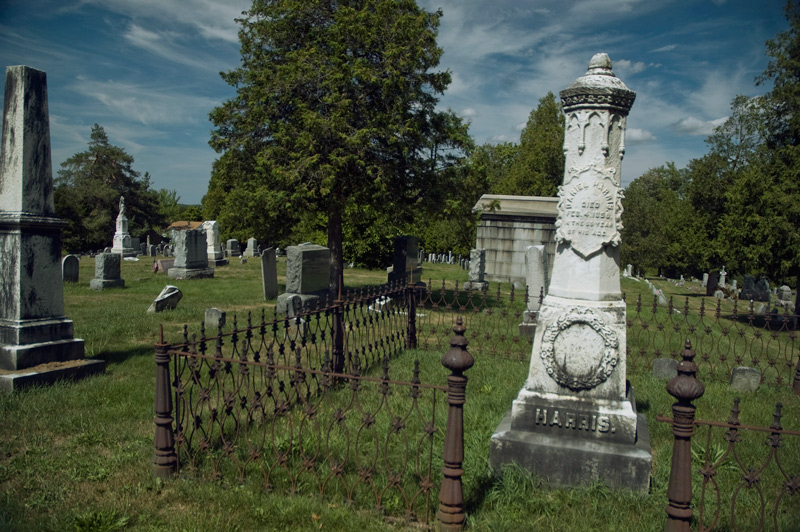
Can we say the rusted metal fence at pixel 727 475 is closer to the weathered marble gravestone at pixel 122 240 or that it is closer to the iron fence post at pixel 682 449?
the iron fence post at pixel 682 449

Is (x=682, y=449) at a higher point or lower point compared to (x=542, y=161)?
lower

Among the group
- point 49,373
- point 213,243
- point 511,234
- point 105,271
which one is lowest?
point 49,373

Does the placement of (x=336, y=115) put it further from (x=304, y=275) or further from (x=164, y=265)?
(x=164, y=265)

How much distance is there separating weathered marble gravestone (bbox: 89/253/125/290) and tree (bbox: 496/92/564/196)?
21.6 meters

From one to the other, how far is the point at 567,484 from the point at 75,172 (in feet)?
170

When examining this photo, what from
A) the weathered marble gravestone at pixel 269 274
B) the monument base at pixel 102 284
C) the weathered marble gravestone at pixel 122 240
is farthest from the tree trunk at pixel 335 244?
the weathered marble gravestone at pixel 122 240

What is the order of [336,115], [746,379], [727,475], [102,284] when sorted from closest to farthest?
[727,475]
[746,379]
[336,115]
[102,284]

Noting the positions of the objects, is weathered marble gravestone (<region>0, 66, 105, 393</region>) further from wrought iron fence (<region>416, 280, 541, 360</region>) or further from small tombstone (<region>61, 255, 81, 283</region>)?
small tombstone (<region>61, 255, 81, 283</region>)

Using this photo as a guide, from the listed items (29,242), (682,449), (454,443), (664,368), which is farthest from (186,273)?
(682,449)

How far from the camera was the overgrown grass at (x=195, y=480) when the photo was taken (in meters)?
3.50

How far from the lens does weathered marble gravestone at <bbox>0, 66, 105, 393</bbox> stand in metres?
6.41

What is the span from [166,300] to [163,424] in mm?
8766

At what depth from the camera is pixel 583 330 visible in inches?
164

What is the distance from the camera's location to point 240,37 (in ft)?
44.8
